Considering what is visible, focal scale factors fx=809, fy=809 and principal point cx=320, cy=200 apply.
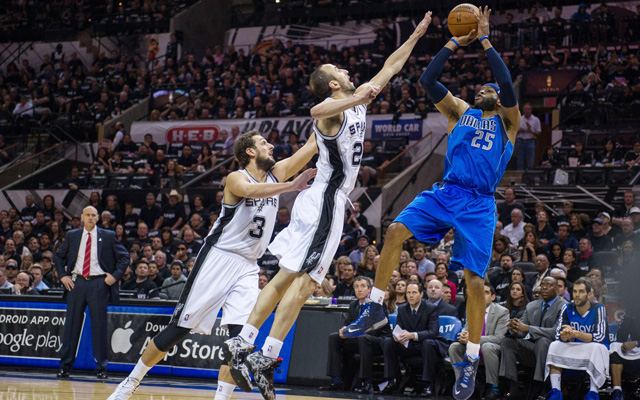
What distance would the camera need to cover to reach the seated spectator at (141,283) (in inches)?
541

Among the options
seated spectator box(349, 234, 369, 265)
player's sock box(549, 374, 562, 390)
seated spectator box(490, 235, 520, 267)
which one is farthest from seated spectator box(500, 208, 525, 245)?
player's sock box(549, 374, 562, 390)

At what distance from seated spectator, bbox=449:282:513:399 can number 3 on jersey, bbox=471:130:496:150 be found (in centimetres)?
406

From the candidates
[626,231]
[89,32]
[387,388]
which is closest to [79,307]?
[387,388]

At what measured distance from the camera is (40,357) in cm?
1271

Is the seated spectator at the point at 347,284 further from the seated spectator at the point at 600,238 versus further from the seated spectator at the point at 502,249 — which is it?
the seated spectator at the point at 600,238

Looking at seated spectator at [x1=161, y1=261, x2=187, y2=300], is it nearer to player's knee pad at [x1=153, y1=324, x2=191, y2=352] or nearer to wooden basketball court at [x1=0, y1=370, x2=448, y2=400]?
wooden basketball court at [x1=0, y1=370, x2=448, y2=400]

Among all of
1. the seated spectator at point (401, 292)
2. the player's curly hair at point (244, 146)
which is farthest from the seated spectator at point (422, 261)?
the player's curly hair at point (244, 146)

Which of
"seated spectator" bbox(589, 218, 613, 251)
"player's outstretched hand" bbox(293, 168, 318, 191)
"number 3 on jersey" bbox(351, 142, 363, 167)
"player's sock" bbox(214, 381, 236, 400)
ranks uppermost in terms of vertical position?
"number 3 on jersey" bbox(351, 142, 363, 167)

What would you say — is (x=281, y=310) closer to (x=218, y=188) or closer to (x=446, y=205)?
(x=446, y=205)

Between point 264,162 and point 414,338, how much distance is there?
4425 mm

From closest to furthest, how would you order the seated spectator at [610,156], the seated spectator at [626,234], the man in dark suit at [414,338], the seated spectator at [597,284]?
the man in dark suit at [414,338] < the seated spectator at [597,284] < the seated spectator at [626,234] < the seated spectator at [610,156]

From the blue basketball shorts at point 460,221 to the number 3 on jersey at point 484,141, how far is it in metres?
0.36

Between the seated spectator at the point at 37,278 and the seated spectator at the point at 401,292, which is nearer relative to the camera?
the seated spectator at the point at 401,292

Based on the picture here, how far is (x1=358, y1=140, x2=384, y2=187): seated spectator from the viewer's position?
17.6m
